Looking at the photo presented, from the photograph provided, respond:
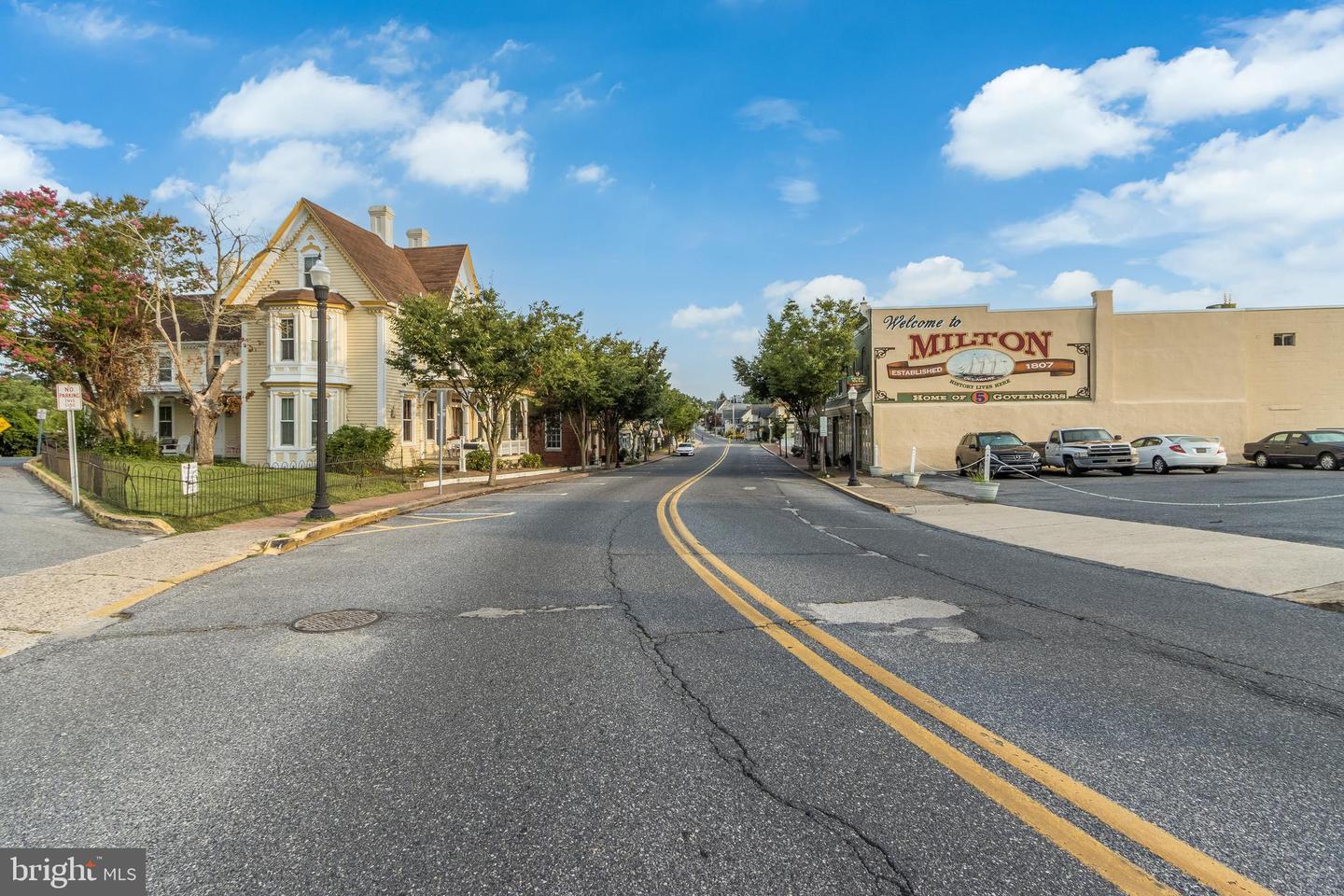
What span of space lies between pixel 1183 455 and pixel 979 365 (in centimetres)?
821

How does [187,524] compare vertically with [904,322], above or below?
below

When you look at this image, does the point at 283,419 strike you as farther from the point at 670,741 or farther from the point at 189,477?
the point at 670,741

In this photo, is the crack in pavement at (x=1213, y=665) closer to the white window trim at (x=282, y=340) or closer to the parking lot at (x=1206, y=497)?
the parking lot at (x=1206, y=497)

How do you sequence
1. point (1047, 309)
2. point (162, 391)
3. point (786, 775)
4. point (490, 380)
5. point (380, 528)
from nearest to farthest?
point (786, 775)
point (380, 528)
point (490, 380)
point (1047, 309)
point (162, 391)

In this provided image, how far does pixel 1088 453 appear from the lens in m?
25.4

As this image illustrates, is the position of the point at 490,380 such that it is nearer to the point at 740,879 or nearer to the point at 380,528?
the point at 380,528

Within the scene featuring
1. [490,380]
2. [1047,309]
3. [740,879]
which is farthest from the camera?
[1047,309]

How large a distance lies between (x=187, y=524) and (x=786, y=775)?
12.5 metres

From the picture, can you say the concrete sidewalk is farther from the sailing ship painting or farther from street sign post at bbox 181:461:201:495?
the sailing ship painting

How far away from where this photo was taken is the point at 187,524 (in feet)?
39.5

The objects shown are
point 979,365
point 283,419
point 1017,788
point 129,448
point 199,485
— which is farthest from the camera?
point 979,365

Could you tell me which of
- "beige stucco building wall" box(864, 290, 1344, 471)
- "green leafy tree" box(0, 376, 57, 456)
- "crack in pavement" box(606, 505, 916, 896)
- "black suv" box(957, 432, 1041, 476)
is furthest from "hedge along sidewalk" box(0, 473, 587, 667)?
"green leafy tree" box(0, 376, 57, 456)

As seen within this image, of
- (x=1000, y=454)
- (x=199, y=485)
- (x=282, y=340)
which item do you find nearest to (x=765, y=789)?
(x=199, y=485)

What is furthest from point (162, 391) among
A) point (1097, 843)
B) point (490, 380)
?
point (1097, 843)
